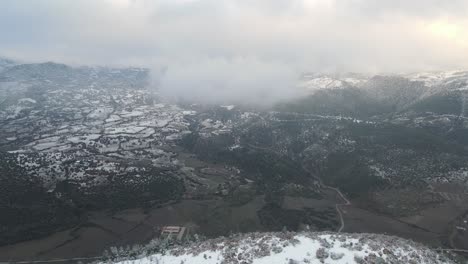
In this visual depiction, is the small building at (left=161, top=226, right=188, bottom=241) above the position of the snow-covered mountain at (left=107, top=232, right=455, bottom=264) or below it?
below

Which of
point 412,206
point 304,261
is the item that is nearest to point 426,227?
point 412,206

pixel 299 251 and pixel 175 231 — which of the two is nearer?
pixel 299 251

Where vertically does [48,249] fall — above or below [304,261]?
below

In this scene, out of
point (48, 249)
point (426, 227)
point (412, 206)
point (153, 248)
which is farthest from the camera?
point (412, 206)

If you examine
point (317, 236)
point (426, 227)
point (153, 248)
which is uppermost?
point (317, 236)

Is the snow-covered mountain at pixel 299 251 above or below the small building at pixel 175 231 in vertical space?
above

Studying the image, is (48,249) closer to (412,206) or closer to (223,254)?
(223,254)

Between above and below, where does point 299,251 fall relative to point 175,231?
above

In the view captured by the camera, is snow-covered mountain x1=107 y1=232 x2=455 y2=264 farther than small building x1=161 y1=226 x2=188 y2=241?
No
